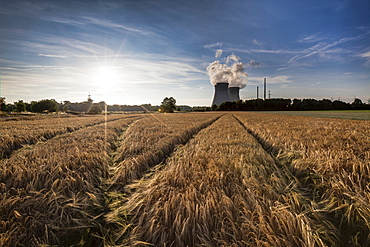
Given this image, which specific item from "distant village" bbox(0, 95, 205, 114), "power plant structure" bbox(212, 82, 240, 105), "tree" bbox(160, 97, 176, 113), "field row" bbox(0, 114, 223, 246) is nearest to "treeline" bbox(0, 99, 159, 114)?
"distant village" bbox(0, 95, 205, 114)

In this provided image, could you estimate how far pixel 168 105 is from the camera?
117 metres

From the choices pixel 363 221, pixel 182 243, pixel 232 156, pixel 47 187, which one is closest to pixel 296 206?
pixel 363 221

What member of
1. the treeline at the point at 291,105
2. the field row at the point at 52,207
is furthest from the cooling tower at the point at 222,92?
the field row at the point at 52,207

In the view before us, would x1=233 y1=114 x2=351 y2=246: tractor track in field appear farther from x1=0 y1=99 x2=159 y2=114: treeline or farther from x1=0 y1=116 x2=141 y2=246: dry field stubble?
x1=0 y1=99 x2=159 y2=114: treeline

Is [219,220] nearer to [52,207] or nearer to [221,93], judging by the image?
[52,207]

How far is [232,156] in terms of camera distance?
4.16 meters

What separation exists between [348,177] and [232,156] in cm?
202

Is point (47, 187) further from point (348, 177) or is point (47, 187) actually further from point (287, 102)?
point (287, 102)

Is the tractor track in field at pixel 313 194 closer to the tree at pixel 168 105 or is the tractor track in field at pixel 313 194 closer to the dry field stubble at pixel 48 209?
the dry field stubble at pixel 48 209

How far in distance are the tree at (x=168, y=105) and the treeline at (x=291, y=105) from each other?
28248mm

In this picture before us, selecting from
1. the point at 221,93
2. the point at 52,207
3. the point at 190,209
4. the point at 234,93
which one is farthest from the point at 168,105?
the point at 190,209

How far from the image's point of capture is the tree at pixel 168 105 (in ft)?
377

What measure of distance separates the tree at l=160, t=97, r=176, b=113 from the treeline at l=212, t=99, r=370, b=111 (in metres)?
28.2

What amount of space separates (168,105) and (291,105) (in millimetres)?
72328
